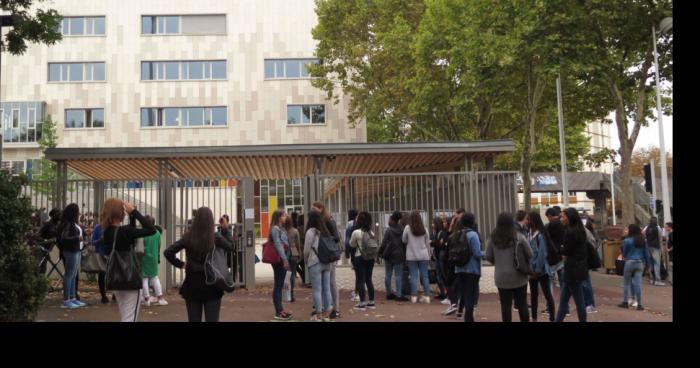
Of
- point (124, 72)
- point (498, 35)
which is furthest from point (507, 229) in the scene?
point (124, 72)

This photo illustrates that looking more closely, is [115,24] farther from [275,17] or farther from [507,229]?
[507,229]

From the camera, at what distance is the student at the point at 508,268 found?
23.6 ft

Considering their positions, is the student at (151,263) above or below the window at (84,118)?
below

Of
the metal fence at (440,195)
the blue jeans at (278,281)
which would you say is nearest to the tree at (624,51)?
the metal fence at (440,195)

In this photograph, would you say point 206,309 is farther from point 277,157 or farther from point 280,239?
point 277,157

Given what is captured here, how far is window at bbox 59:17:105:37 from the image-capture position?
3984cm

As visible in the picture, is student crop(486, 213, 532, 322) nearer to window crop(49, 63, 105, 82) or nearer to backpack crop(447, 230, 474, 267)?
backpack crop(447, 230, 474, 267)

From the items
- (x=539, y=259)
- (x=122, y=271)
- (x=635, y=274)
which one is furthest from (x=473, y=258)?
(x=122, y=271)

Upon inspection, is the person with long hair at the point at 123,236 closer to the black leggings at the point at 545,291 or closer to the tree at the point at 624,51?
the black leggings at the point at 545,291

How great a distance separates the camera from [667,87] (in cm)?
2092

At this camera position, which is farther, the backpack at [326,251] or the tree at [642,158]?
the tree at [642,158]

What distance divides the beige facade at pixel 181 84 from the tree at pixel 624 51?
21.7 m

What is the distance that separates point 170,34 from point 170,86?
3548mm

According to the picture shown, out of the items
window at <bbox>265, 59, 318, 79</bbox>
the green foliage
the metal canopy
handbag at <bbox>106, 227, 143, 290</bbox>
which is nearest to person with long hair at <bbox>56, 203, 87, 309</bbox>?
the green foliage
